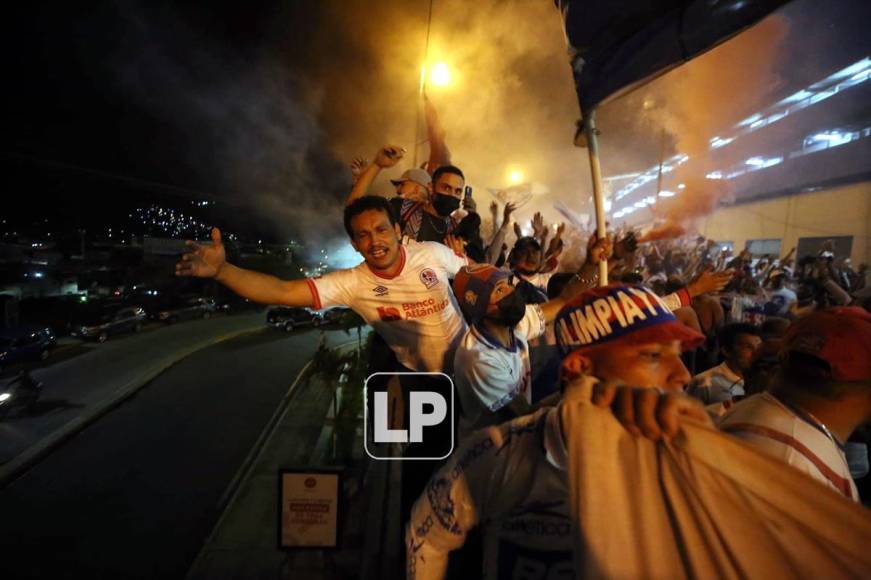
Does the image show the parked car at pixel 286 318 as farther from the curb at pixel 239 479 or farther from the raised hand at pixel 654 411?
the raised hand at pixel 654 411

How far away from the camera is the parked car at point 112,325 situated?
21.8m

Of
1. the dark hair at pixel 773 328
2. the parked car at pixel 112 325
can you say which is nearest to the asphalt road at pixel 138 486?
the dark hair at pixel 773 328

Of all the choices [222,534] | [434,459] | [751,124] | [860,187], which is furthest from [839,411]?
[751,124]

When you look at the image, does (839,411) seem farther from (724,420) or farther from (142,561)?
(142,561)

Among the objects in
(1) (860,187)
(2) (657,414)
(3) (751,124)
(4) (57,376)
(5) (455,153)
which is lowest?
(4) (57,376)

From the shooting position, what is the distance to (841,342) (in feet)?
Result: 4.86

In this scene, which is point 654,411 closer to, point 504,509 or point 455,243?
point 504,509

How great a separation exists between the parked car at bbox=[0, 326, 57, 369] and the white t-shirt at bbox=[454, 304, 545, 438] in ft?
73.6

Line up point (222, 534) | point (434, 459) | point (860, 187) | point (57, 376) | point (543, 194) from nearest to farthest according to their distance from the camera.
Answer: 1. point (434, 459)
2. point (222, 534)
3. point (57, 376)
4. point (860, 187)
5. point (543, 194)

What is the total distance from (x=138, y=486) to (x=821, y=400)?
37.2 feet

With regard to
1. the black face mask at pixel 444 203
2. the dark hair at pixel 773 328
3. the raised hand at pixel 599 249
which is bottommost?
the dark hair at pixel 773 328

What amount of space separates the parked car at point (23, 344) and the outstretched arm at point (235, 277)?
21.2m

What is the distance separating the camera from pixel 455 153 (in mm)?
19266

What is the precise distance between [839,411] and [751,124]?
2973 cm
